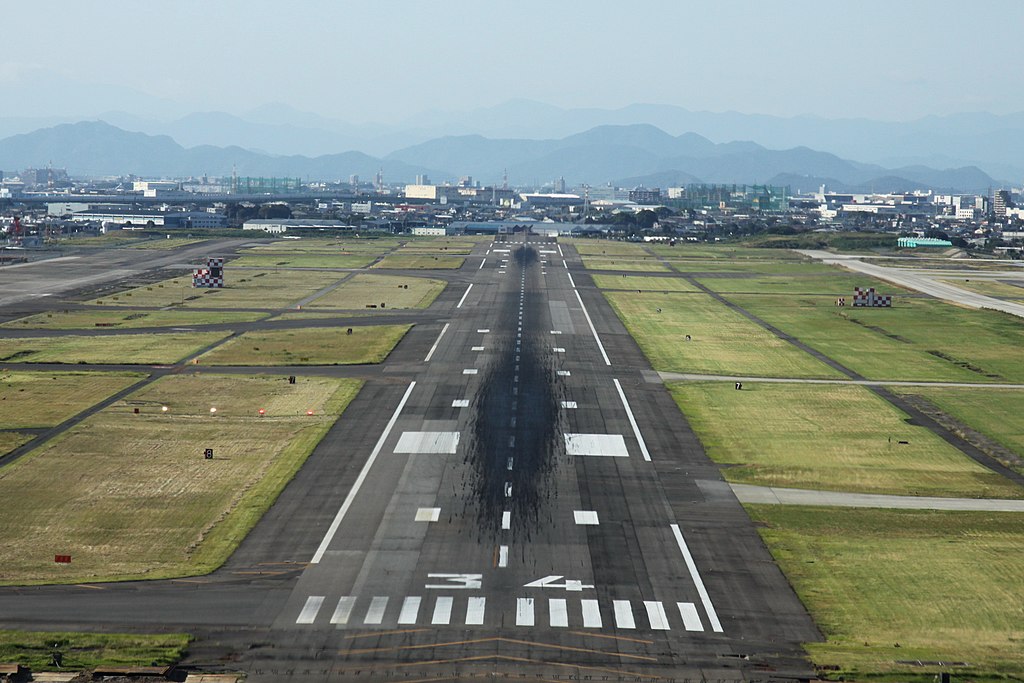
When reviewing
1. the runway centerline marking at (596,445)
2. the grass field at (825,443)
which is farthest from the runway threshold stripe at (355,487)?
the grass field at (825,443)

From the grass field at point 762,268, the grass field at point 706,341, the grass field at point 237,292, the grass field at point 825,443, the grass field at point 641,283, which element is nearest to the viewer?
the grass field at point 825,443

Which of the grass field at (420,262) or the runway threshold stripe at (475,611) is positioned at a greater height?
the runway threshold stripe at (475,611)

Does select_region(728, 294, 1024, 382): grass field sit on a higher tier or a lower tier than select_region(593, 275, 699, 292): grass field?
higher

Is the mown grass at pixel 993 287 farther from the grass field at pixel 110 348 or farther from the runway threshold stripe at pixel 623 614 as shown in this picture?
the runway threshold stripe at pixel 623 614

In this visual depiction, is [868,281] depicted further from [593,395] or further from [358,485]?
[358,485]

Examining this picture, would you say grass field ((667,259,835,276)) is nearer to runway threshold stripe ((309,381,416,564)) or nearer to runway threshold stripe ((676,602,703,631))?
runway threshold stripe ((309,381,416,564))

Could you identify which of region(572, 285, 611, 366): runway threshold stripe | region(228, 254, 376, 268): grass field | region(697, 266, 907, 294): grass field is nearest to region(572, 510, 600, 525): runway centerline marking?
region(572, 285, 611, 366): runway threshold stripe

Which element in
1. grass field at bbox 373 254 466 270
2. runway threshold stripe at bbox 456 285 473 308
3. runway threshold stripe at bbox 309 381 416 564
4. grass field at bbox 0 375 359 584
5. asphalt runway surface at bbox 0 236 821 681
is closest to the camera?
asphalt runway surface at bbox 0 236 821 681
